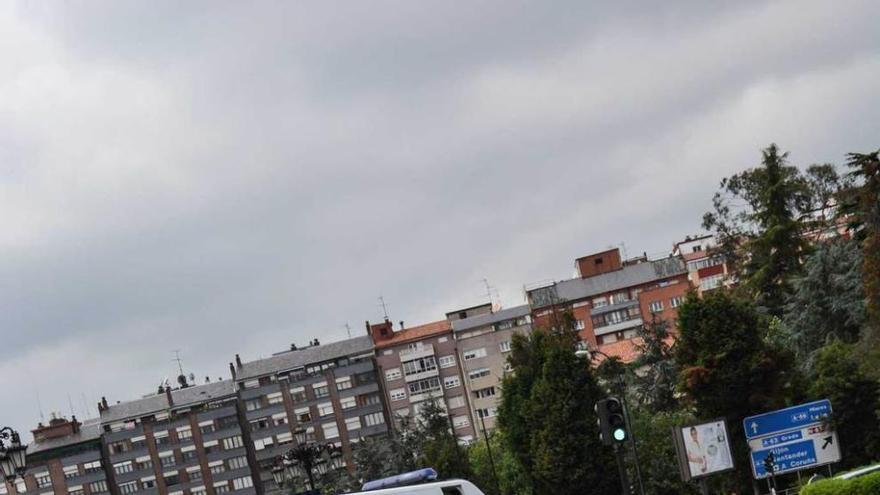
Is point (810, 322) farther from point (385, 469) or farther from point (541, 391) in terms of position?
point (385, 469)

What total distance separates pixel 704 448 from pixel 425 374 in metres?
79.2

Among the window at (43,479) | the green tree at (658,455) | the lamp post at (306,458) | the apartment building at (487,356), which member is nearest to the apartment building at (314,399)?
the apartment building at (487,356)

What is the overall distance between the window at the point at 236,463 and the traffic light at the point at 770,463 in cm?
8847

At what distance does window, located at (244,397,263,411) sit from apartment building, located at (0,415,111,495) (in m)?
15.0

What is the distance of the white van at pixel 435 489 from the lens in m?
20.4

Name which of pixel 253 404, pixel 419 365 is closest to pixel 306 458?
pixel 419 365

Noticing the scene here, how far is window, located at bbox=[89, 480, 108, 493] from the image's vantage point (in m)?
119

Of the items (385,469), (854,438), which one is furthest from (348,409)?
(854,438)

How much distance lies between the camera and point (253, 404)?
118 meters

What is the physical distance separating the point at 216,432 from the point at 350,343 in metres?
14.8

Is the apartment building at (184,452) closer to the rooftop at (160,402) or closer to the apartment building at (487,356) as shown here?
the rooftop at (160,402)

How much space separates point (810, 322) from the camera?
202ft

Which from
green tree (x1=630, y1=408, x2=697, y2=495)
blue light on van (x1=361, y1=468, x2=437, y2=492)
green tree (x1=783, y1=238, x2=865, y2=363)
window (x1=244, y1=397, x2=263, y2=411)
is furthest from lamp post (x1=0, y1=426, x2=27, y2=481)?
window (x1=244, y1=397, x2=263, y2=411)

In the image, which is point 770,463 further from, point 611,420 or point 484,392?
point 484,392
